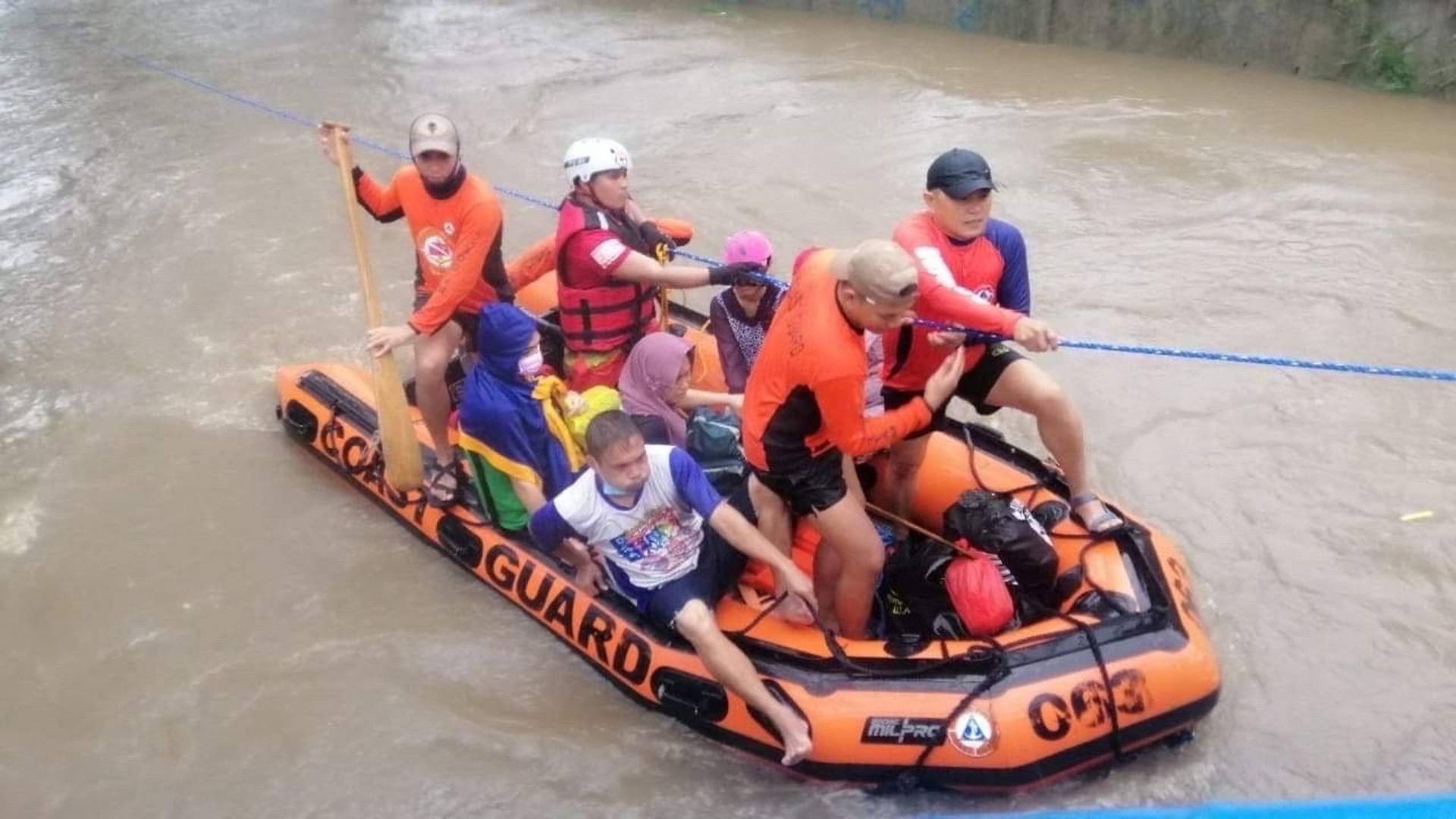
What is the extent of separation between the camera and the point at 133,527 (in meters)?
5.17

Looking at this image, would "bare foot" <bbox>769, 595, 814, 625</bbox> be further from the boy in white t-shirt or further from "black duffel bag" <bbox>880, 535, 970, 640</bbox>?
"black duffel bag" <bbox>880, 535, 970, 640</bbox>

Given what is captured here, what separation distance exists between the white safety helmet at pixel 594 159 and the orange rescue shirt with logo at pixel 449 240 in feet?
1.32

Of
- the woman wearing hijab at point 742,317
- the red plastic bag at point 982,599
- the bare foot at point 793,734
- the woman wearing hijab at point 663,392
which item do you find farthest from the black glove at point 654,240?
the bare foot at point 793,734

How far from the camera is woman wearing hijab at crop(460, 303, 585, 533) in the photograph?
4152mm

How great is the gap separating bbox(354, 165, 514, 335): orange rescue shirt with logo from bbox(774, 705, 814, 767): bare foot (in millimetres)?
2026

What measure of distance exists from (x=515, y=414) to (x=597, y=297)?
66 centimetres

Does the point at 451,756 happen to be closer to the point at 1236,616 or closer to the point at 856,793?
the point at 856,793

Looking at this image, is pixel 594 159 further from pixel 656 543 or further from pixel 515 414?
pixel 656 543

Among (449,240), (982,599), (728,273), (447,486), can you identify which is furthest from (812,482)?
(449,240)

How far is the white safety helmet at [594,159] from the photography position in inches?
174

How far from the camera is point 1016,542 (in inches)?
153

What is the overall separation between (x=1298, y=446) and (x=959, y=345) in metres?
2.46

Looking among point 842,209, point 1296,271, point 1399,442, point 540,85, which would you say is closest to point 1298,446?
point 1399,442

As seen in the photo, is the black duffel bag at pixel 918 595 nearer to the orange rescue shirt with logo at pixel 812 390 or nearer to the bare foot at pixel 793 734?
the bare foot at pixel 793 734
